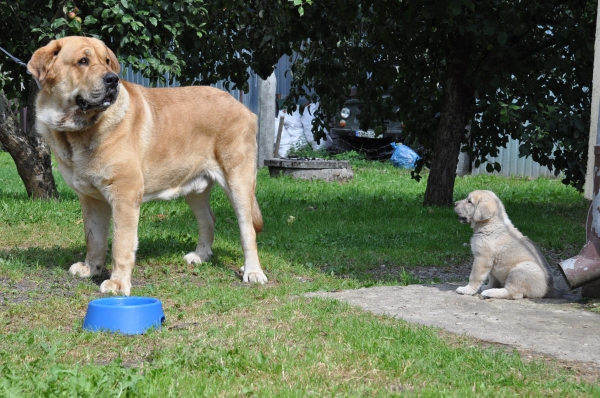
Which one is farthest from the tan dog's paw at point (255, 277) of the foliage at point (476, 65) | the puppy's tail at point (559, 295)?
the foliage at point (476, 65)

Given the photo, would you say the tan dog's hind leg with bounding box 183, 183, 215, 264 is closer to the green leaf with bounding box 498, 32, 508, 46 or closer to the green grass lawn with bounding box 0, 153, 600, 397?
the green grass lawn with bounding box 0, 153, 600, 397

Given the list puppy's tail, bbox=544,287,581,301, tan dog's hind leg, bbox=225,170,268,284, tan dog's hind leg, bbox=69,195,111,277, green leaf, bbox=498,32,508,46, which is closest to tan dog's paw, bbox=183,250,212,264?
tan dog's hind leg, bbox=225,170,268,284

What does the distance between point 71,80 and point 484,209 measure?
10.3 feet

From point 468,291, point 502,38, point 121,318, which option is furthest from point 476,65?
point 121,318

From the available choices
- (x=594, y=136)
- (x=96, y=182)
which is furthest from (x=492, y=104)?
(x=96, y=182)

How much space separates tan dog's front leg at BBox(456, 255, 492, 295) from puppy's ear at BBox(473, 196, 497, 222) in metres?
0.30

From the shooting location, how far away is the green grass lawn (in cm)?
361

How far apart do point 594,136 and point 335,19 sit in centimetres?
503

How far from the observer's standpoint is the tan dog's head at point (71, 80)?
5445 mm

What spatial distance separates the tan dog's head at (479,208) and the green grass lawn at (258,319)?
855mm

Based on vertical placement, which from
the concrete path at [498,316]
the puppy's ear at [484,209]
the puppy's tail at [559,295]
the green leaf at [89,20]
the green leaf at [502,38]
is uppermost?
the green leaf at [502,38]

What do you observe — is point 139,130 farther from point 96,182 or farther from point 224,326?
point 224,326

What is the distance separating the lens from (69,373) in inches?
139

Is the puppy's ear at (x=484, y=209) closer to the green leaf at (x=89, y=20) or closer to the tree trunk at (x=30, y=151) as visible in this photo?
the green leaf at (x=89, y=20)
